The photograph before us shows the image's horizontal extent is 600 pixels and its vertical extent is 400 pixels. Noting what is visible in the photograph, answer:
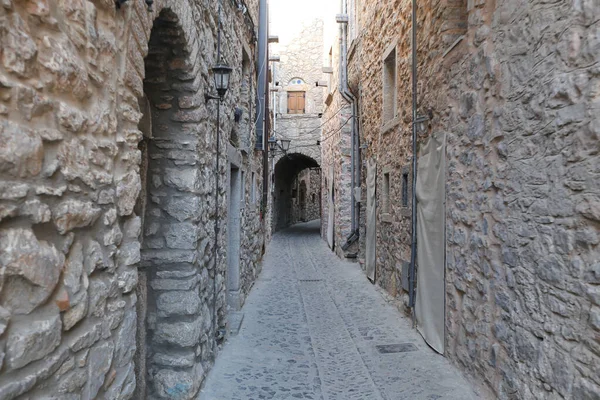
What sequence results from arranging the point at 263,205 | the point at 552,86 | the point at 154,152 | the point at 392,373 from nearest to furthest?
1. the point at 552,86
2. the point at 154,152
3. the point at 392,373
4. the point at 263,205

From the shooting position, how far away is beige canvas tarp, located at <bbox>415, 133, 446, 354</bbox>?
15.8ft

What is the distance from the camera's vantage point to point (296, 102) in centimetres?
2261

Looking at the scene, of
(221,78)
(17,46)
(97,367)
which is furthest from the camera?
(221,78)

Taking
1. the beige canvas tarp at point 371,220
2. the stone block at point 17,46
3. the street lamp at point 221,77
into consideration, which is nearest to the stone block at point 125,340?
the stone block at point 17,46

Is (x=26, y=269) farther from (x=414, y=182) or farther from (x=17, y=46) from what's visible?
(x=414, y=182)

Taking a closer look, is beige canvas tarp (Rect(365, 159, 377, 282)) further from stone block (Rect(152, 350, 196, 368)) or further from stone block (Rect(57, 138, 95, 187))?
stone block (Rect(57, 138, 95, 187))

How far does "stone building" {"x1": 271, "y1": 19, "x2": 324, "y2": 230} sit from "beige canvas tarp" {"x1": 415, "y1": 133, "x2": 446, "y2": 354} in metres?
14.0

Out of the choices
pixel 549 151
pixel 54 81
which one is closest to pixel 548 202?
pixel 549 151

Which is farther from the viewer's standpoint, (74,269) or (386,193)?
(386,193)

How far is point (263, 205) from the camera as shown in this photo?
11250 millimetres

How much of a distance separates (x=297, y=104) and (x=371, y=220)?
14187 mm

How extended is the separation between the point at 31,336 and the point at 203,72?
2.95m

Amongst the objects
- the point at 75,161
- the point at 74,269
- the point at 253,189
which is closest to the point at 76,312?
the point at 74,269

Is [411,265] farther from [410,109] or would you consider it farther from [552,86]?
[552,86]
